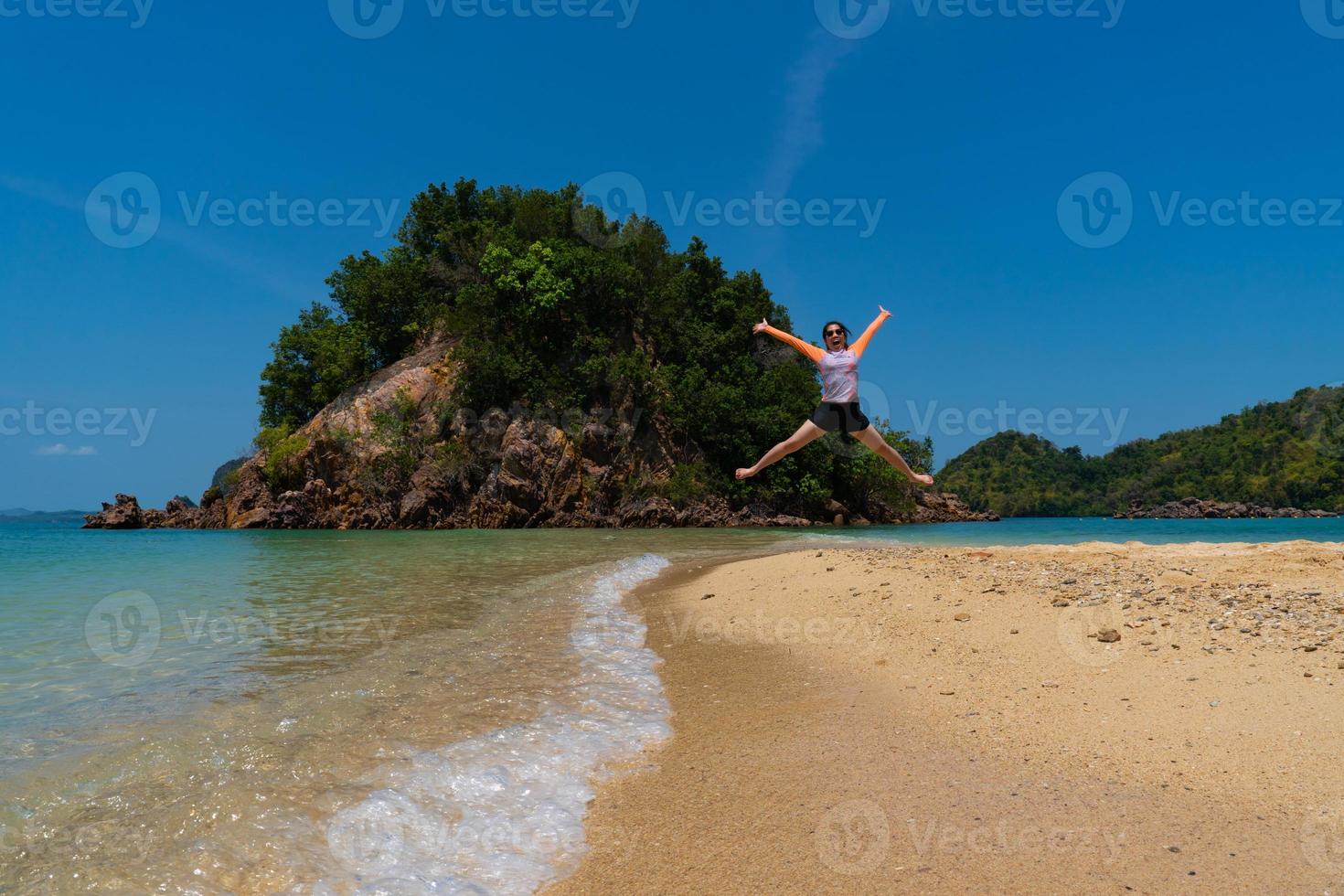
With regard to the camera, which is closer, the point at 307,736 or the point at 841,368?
the point at 307,736

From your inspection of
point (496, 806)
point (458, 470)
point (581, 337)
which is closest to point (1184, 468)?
point (581, 337)

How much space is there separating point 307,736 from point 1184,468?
113680 millimetres

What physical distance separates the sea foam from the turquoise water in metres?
0.01

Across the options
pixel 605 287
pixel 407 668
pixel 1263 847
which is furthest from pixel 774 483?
pixel 1263 847

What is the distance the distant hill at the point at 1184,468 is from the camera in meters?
78.3

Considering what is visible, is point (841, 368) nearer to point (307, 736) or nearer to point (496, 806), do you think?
point (496, 806)

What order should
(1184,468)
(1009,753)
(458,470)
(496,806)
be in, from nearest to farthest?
(496,806) → (1009,753) → (458,470) → (1184,468)

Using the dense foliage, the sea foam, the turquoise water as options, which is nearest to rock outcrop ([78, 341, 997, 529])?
the dense foliage

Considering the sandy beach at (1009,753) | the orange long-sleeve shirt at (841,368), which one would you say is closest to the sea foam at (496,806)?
the sandy beach at (1009,753)

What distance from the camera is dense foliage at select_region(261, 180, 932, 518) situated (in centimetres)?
3991

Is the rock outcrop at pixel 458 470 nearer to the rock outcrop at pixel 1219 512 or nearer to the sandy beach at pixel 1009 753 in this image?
the sandy beach at pixel 1009 753

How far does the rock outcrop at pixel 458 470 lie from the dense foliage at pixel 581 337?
1.01 metres

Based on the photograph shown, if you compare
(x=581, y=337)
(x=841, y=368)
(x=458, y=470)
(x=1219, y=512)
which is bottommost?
(x=1219, y=512)

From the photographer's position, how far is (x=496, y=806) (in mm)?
3795
